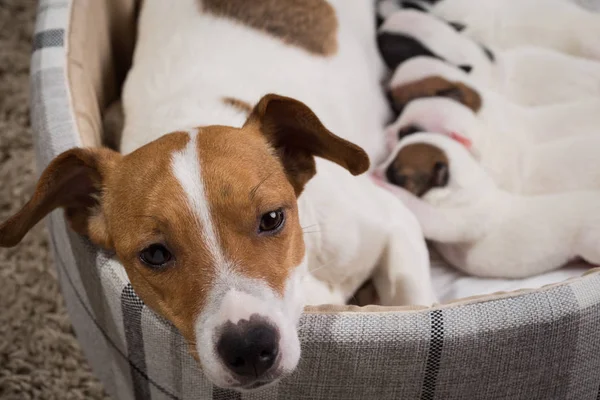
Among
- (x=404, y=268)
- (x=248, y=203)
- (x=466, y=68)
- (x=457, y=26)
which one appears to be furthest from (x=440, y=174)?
(x=248, y=203)

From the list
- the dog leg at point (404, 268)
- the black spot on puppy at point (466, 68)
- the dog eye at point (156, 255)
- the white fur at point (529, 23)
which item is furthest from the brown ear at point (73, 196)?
the white fur at point (529, 23)

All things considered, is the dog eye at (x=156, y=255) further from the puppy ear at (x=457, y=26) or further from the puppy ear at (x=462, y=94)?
the puppy ear at (x=457, y=26)

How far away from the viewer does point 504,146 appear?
2389 millimetres

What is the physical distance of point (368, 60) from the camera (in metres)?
2.51

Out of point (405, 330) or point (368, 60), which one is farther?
point (368, 60)

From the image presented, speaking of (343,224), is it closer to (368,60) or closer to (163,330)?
(163,330)

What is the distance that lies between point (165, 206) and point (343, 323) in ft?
1.37

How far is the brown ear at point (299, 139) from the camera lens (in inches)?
53.9

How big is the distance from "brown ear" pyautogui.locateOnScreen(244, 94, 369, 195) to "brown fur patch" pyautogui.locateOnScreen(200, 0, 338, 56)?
0.72m

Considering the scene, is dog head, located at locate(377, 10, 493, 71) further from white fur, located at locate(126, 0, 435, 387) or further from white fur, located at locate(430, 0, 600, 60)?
white fur, located at locate(126, 0, 435, 387)

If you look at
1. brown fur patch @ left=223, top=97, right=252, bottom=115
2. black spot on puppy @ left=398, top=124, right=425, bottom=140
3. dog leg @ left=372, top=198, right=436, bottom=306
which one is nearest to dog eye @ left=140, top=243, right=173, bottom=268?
brown fur patch @ left=223, top=97, right=252, bottom=115

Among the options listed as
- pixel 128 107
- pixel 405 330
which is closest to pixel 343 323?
pixel 405 330

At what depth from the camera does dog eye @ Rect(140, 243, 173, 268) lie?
121cm

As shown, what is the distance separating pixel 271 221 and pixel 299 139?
281mm
